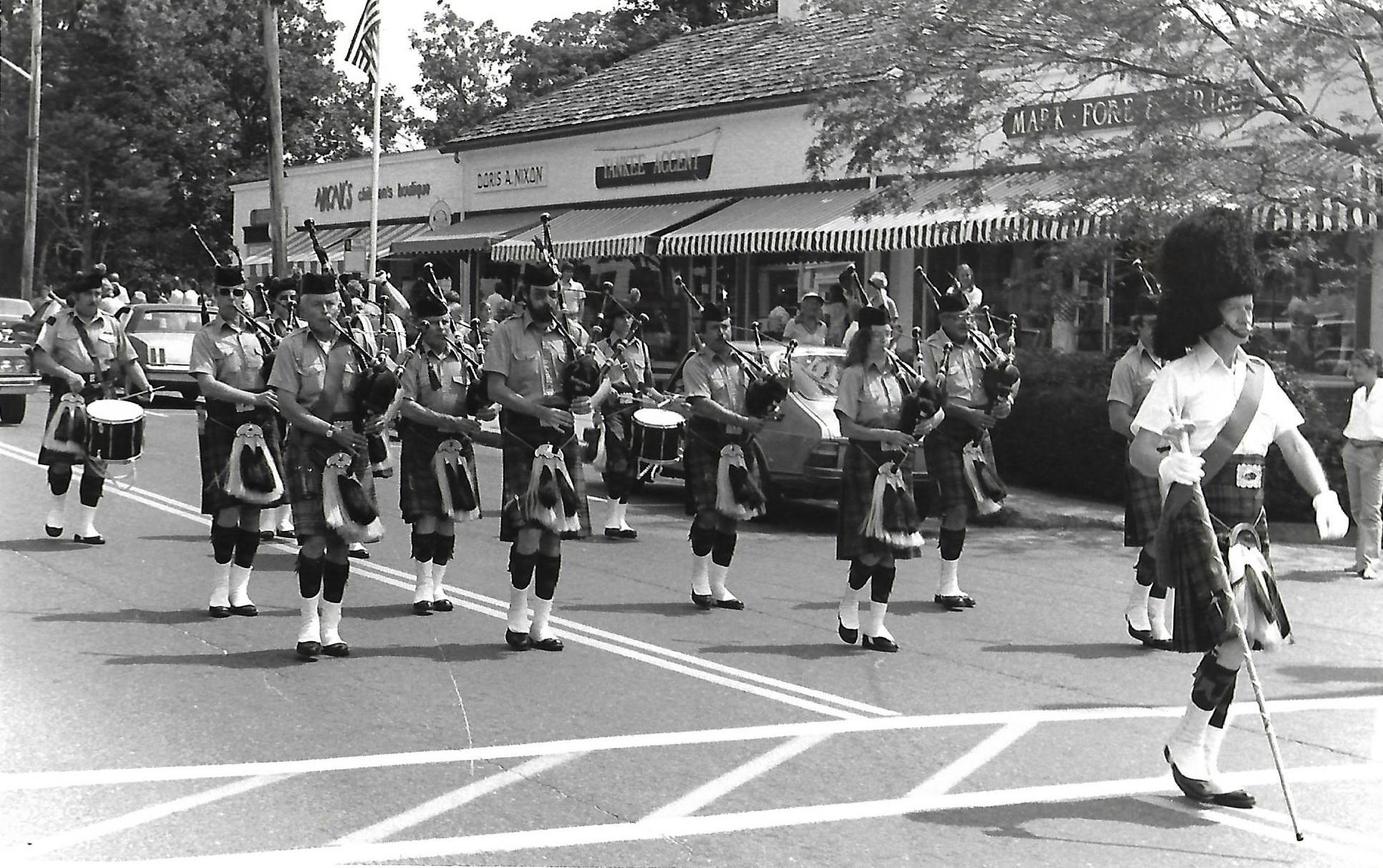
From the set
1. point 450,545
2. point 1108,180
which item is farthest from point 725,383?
point 1108,180

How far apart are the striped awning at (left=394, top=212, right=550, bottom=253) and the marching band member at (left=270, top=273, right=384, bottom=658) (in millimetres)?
23594

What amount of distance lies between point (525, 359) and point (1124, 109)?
10535 millimetres

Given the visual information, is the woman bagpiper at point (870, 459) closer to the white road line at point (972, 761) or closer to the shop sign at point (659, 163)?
the white road line at point (972, 761)

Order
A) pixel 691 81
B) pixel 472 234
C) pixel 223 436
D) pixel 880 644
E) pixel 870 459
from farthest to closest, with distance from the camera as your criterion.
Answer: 1. pixel 472 234
2. pixel 691 81
3. pixel 223 436
4. pixel 870 459
5. pixel 880 644

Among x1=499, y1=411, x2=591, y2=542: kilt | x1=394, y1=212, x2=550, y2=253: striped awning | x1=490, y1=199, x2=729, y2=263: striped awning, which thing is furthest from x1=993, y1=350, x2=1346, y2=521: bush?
x1=394, y1=212, x2=550, y2=253: striped awning

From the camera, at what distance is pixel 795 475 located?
1440 centimetres

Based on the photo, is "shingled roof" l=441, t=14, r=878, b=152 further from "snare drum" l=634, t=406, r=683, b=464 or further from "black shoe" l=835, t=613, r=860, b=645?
"black shoe" l=835, t=613, r=860, b=645

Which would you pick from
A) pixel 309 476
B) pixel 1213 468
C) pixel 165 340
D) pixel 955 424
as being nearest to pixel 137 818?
pixel 309 476

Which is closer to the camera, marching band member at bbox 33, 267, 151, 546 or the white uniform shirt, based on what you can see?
marching band member at bbox 33, 267, 151, 546

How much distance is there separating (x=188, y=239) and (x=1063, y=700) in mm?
51636

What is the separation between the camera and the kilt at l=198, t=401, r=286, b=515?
9.77 m

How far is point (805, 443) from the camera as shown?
14352 millimetres

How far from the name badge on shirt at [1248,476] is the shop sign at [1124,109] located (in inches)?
390

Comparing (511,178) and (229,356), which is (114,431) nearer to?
(229,356)
